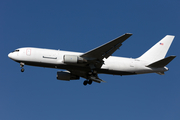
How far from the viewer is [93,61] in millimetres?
35719

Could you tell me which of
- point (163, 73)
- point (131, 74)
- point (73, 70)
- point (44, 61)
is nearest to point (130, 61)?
point (131, 74)

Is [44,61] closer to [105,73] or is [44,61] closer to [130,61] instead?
[105,73]

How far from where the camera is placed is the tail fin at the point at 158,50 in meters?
39.8

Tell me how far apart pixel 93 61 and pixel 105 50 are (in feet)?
8.30

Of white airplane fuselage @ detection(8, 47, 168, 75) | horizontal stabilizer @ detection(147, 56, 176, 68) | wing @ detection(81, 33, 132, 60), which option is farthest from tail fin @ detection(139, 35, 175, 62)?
wing @ detection(81, 33, 132, 60)

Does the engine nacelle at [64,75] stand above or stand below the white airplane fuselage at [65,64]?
below

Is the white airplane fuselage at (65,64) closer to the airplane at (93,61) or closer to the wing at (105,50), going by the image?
the airplane at (93,61)

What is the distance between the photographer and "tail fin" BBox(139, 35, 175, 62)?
131ft

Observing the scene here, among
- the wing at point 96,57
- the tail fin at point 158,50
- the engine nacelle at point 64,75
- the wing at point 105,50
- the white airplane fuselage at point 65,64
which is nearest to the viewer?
the wing at point 105,50

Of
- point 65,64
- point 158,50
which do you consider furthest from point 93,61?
point 158,50

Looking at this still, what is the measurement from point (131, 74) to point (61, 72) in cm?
988

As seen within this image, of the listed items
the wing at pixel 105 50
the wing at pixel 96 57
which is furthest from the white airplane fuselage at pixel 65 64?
the wing at pixel 105 50

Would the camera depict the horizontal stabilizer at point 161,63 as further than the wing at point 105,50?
Yes

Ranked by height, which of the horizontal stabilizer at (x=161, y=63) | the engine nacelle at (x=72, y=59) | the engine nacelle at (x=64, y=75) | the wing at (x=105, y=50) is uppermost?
the wing at (x=105, y=50)
